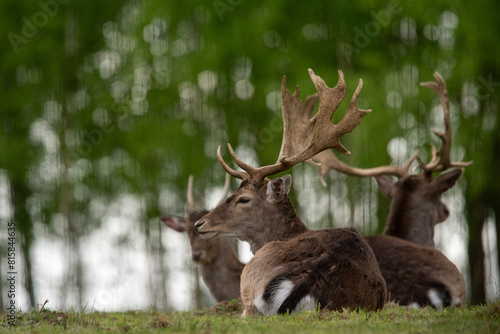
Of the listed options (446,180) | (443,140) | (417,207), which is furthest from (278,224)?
(443,140)

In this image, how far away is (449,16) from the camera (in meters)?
13.3

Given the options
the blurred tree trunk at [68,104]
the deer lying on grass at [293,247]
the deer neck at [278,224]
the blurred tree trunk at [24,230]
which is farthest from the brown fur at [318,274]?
the blurred tree trunk at [24,230]

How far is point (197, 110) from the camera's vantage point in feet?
51.2

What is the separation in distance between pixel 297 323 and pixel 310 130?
3.29 m

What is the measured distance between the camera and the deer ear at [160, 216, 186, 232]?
10195 mm

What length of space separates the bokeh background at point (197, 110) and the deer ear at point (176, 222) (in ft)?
6.25

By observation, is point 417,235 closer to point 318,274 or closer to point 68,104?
point 318,274

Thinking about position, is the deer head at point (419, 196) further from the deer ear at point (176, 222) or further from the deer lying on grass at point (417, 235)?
the deer ear at point (176, 222)

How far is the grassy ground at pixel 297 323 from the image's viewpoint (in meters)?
4.75

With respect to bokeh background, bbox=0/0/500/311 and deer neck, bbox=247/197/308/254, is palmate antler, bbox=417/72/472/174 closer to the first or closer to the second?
bokeh background, bbox=0/0/500/311

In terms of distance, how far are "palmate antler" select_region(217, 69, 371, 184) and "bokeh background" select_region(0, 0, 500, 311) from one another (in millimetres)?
4753

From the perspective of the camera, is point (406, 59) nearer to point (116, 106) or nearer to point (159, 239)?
point (116, 106)

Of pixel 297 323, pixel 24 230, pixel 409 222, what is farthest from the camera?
pixel 24 230

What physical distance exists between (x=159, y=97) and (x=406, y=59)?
4.90m
